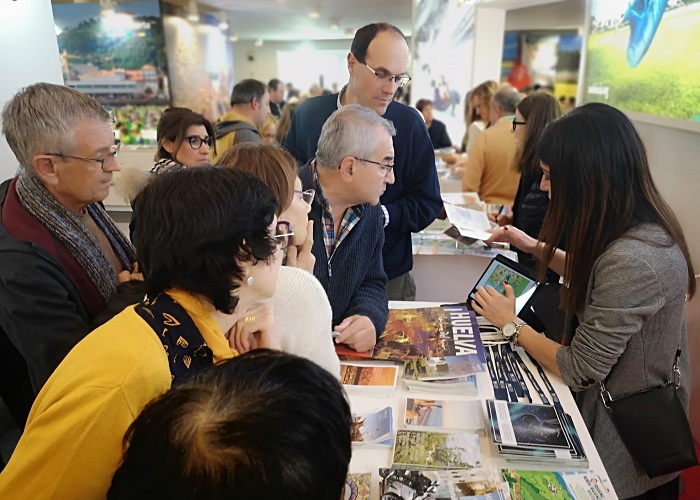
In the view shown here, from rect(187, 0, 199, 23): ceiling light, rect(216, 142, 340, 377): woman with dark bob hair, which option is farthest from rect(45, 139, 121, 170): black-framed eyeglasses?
rect(187, 0, 199, 23): ceiling light

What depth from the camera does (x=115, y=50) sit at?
21.0ft

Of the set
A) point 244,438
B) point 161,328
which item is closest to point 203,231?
point 161,328

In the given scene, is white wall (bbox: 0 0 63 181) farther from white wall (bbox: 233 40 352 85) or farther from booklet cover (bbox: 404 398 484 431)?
white wall (bbox: 233 40 352 85)

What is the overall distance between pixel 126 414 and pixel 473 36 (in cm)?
784

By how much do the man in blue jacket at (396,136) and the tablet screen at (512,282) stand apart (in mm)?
546

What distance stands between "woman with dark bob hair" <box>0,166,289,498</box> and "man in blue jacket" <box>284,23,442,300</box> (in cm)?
122

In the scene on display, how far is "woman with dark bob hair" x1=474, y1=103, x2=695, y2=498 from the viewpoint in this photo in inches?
52.4

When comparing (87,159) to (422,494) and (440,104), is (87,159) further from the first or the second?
(440,104)

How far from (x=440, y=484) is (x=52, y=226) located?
120 centimetres

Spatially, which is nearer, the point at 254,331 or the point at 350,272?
the point at 254,331

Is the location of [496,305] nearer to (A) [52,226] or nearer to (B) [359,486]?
(B) [359,486]

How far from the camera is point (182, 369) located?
0.84 metres

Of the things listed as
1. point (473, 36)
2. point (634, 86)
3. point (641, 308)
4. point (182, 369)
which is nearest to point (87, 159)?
point (182, 369)

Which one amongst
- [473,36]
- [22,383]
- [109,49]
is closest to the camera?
[22,383]
